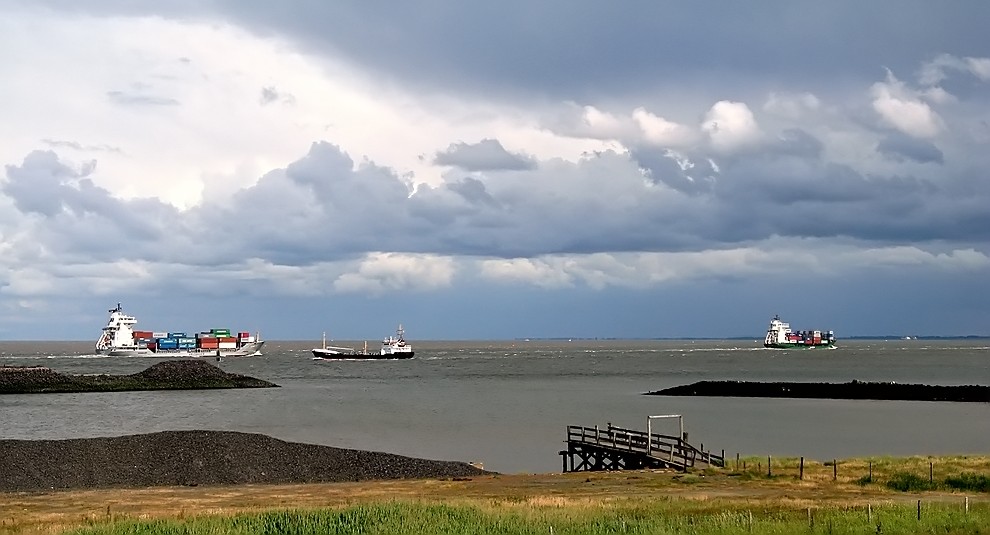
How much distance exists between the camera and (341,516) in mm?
29031

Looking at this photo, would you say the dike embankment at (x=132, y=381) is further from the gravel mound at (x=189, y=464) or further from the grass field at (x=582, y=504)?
the grass field at (x=582, y=504)

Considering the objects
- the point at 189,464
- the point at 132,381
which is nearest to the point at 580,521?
the point at 189,464

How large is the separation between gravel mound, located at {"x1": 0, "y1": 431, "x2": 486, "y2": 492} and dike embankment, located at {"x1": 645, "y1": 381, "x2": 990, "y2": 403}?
6583 cm

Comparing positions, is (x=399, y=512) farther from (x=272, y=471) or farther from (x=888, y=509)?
(x=272, y=471)

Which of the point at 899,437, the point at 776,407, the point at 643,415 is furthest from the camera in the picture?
the point at 776,407

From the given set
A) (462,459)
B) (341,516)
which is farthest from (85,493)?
(462,459)

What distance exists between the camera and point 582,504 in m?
31.6

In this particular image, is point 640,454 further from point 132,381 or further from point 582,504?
point 132,381

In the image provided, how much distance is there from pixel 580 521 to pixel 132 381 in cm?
11567

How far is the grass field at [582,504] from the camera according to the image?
2741 cm

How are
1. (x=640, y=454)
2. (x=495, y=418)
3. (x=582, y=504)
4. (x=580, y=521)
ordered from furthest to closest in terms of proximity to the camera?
(x=495, y=418) → (x=640, y=454) → (x=582, y=504) → (x=580, y=521)

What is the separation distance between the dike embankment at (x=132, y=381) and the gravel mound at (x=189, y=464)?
69036mm

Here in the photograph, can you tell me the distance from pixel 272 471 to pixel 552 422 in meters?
32.3

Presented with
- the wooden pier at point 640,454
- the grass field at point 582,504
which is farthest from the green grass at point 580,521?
the wooden pier at point 640,454
